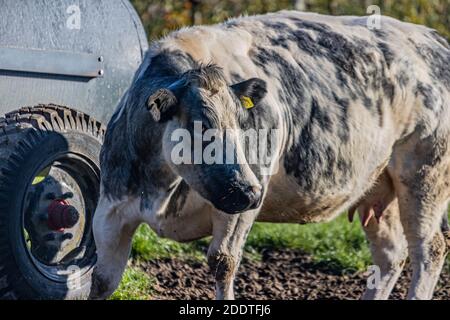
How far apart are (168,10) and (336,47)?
8.81m

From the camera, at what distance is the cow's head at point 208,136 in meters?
5.61

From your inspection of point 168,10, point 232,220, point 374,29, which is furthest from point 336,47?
point 168,10

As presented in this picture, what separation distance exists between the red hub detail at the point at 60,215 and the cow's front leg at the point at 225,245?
0.99 metres

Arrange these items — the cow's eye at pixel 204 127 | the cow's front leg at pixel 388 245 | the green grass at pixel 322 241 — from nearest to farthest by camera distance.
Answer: the cow's eye at pixel 204 127
the cow's front leg at pixel 388 245
the green grass at pixel 322 241

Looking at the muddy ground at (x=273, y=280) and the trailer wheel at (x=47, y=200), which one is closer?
the trailer wheel at (x=47, y=200)

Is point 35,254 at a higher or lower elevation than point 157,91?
lower

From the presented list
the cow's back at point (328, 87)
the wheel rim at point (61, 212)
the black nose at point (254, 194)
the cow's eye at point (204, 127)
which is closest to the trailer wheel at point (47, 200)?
the wheel rim at point (61, 212)

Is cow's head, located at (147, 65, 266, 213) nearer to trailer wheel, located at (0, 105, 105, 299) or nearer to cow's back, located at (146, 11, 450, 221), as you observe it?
cow's back, located at (146, 11, 450, 221)

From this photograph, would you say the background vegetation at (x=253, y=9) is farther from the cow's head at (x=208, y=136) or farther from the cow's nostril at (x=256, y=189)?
the cow's nostril at (x=256, y=189)

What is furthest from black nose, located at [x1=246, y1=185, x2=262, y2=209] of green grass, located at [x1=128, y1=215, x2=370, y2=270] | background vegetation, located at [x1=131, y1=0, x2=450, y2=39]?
background vegetation, located at [x1=131, y1=0, x2=450, y2=39]

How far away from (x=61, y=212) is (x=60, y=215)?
0.06 ft

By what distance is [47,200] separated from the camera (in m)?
6.71

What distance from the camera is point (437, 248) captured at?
24.0 ft

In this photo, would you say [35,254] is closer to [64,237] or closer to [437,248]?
[64,237]
